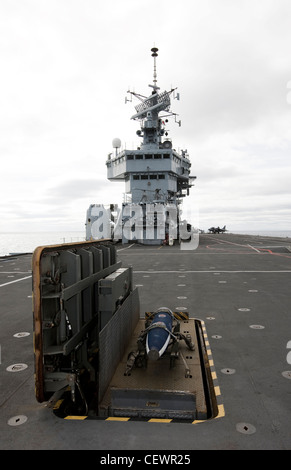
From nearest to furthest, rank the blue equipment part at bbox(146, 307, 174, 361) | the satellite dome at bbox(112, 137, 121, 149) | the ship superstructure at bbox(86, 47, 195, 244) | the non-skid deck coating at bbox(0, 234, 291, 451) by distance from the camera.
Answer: the non-skid deck coating at bbox(0, 234, 291, 451) → the blue equipment part at bbox(146, 307, 174, 361) → the ship superstructure at bbox(86, 47, 195, 244) → the satellite dome at bbox(112, 137, 121, 149)

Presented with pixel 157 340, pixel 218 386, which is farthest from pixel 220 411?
pixel 157 340

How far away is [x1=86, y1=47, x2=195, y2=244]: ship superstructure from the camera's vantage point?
42.8 meters

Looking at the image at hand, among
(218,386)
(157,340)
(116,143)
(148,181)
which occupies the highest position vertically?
(116,143)

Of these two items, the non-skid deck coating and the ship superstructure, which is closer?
the non-skid deck coating

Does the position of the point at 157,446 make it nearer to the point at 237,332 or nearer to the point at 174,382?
the point at 174,382

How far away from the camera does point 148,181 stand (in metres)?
47.2

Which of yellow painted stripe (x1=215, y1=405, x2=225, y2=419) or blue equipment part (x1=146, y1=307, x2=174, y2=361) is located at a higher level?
blue equipment part (x1=146, y1=307, x2=174, y2=361)

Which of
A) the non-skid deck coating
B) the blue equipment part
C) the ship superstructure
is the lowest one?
the non-skid deck coating

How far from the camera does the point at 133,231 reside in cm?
4459

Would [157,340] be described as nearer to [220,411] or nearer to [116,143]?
[220,411]

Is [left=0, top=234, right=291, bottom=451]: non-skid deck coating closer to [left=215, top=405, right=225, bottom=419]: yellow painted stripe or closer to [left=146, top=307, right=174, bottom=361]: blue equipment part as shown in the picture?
[left=215, top=405, right=225, bottom=419]: yellow painted stripe

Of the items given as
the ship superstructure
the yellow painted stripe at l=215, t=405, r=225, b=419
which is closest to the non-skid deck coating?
the yellow painted stripe at l=215, t=405, r=225, b=419

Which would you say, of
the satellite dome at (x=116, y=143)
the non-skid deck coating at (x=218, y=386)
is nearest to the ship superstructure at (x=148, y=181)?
the satellite dome at (x=116, y=143)
